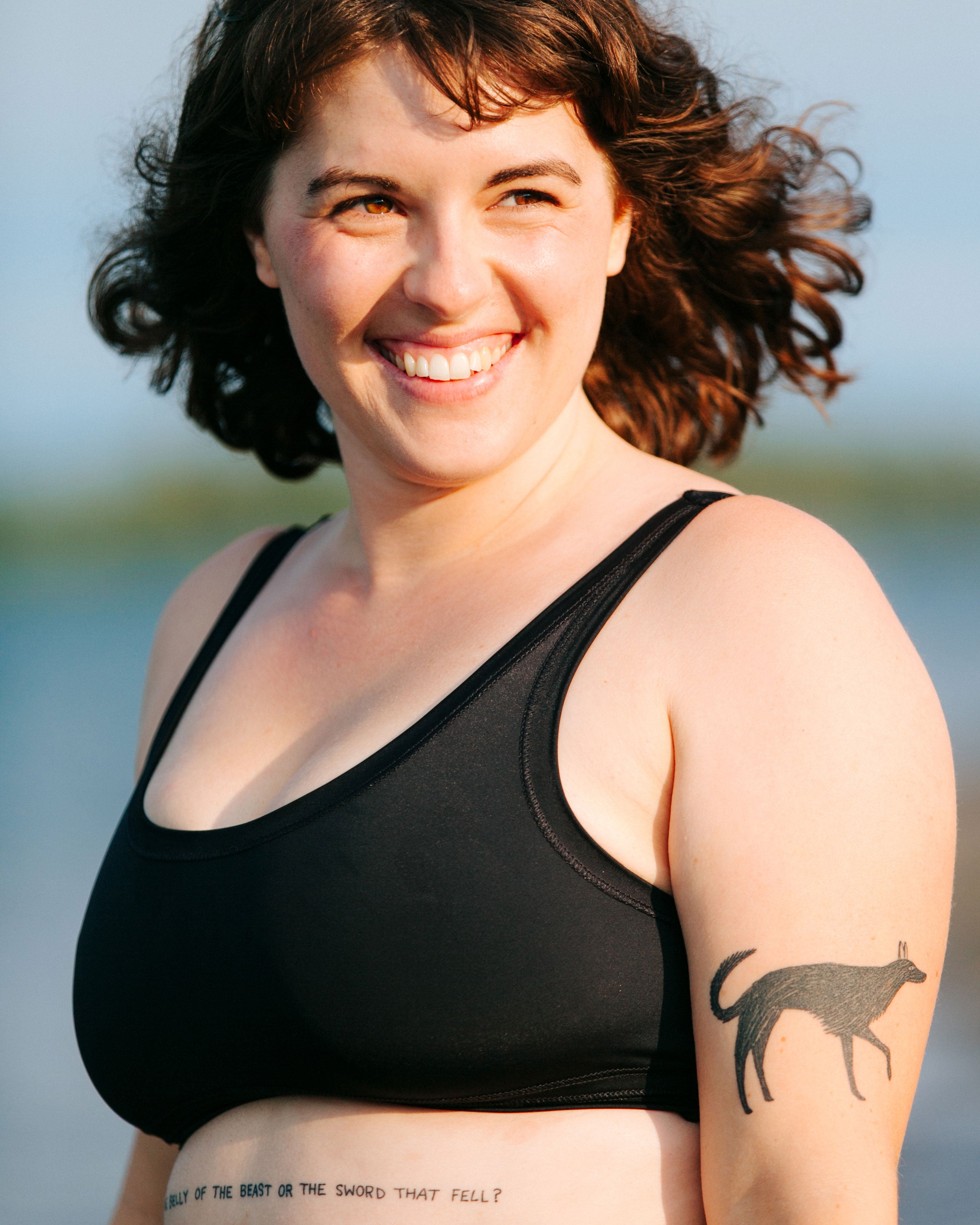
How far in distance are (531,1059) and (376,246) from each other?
40.8 inches

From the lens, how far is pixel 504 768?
4.95 feet

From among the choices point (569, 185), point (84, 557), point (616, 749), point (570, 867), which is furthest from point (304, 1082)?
point (84, 557)

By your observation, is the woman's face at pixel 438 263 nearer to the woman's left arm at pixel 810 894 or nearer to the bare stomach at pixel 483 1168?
Result: the woman's left arm at pixel 810 894

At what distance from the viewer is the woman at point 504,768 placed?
1.38m

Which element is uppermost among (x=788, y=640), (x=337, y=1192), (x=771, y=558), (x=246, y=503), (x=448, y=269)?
(x=246, y=503)

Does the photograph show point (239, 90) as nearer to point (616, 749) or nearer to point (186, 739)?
point (186, 739)

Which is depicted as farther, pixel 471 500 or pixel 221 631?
pixel 221 631

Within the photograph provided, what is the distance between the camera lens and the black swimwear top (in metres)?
1.46

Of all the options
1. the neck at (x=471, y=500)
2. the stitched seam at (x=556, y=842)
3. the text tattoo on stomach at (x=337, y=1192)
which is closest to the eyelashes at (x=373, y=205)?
the neck at (x=471, y=500)

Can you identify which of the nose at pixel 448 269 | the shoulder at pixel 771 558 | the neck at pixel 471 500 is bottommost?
the shoulder at pixel 771 558

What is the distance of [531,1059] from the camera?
146 centimetres

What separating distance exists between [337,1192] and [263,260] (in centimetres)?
137

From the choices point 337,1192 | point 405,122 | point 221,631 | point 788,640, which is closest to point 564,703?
point 788,640

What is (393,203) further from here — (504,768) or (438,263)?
(504,768)
